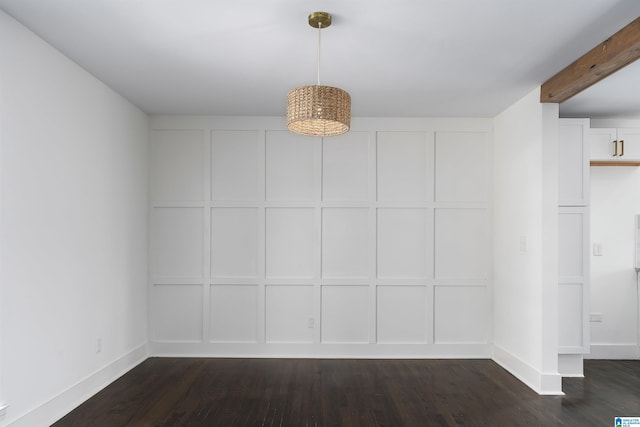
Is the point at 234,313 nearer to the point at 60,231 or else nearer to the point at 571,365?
the point at 60,231

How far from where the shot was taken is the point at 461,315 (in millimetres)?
4613

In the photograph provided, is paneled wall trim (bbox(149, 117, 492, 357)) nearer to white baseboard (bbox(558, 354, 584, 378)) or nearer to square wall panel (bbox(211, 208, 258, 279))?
square wall panel (bbox(211, 208, 258, 279))

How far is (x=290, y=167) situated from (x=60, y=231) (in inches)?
91.4

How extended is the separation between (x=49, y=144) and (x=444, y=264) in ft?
12.5

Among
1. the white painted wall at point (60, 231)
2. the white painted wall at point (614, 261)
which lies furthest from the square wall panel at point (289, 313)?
the white painted wall at point (614, 261)

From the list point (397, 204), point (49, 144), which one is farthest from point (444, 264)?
point (49, 144)

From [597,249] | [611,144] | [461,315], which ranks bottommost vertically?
[461,315]

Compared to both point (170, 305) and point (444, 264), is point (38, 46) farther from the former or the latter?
point (444, 264)

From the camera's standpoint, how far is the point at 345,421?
118 inches

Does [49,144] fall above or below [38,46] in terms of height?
below

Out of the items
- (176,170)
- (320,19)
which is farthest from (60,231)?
(320,19)

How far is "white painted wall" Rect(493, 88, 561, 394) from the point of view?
11.9ft

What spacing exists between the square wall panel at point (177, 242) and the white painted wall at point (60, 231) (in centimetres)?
36

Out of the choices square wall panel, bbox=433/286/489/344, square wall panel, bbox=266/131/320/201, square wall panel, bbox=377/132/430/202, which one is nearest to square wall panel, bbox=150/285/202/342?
square wall panel, bbox=266/131/320/201
